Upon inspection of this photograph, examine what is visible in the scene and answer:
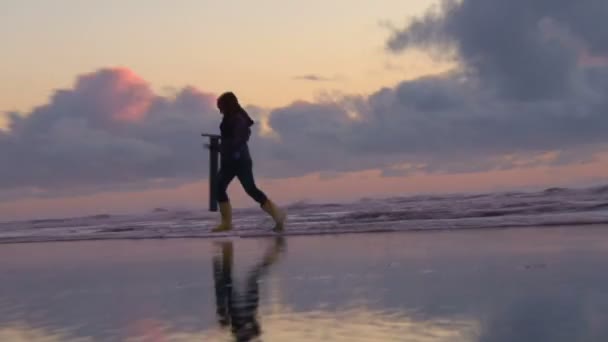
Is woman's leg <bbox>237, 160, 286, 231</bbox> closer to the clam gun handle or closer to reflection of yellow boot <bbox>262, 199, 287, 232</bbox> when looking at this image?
reflection of yellow boot <bbox>262, 199, 287, 232</bbox>

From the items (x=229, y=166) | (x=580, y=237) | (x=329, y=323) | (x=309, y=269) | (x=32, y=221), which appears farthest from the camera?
(x=32, y=221)

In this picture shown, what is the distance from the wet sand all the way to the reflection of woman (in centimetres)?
1

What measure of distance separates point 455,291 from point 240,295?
51.4 inches

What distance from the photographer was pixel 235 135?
11812 mm

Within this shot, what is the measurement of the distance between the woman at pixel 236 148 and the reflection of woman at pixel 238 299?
3934 millimetres

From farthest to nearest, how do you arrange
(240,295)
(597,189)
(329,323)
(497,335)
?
(597,189) < (240,295) < (329,323) < (497,335)

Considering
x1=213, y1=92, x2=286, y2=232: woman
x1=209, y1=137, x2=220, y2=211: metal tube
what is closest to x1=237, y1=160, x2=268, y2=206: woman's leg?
x1=213, y1=92, x2=286, y2=232: woman

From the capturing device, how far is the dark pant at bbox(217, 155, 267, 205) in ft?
38.9

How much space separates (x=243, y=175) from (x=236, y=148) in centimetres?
40

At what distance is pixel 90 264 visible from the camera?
8.14 metres

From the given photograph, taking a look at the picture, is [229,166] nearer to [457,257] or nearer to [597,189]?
[457,257]

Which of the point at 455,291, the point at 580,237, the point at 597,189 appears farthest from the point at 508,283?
the point at 597,189

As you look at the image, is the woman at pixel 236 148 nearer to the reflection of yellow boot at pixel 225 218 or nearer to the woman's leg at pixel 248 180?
the woman's leg at pixel 248 180

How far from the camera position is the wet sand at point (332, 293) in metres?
3.74
